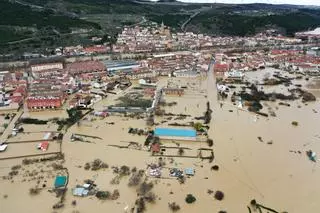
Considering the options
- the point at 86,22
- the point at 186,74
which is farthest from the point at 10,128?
the point at 86,22

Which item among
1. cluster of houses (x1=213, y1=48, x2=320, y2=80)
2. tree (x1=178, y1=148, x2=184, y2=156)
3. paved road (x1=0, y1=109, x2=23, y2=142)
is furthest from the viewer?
cluster of houses (x1=213, y1=48, x2=320, y2=80)

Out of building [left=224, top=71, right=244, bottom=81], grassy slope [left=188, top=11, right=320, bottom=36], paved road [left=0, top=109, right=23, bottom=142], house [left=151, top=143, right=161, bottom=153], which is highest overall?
grassy slope [left=188, top=11, right=320, bottom=36]

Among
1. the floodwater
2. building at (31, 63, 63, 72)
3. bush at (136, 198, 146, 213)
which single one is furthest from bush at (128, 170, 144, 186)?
building at (31, 63, 63, 72)

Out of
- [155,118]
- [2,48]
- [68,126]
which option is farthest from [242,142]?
[2,48]

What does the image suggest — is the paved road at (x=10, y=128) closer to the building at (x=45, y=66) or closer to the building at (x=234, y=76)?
the building at (x=45, y=66)

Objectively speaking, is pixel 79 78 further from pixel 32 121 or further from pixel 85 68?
pixel 32 121

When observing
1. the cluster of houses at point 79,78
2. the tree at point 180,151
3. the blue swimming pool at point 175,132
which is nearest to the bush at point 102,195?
the tree at point 180,151

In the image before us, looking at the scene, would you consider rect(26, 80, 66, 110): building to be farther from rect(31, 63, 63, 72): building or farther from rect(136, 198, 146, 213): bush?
rect(136, 198, 146, 213): bush
